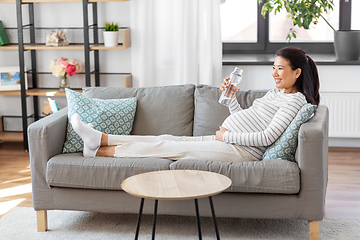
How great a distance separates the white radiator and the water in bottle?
5.17ft

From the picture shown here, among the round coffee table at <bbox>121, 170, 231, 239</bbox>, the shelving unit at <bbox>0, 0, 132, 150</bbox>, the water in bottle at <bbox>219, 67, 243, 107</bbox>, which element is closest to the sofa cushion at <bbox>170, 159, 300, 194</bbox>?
the round coffee table at <bbox>121, 170, 231, 239</bbox>

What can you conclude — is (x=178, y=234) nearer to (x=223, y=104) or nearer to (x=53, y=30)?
(x=223, y=104)

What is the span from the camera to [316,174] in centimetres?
229

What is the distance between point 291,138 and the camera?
238 centimetres

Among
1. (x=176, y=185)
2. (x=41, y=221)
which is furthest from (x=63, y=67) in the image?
(x=176, y=185)

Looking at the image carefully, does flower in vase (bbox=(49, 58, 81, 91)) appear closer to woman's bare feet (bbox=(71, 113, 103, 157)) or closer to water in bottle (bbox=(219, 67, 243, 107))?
woman's bare feet (bbox=(71, 113, 103, 157))

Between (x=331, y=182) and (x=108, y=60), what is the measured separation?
7.34 ft

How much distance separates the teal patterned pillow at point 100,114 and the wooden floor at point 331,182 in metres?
0.59

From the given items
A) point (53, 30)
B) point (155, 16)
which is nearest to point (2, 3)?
point (53, 30)

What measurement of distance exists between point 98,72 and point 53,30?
0.55m

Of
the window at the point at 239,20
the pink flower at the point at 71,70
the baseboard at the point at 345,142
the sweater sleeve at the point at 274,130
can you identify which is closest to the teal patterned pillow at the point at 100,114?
the sweater sleeve at the point at 274,130

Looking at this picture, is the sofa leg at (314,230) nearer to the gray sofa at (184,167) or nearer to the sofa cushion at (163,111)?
the gray sofa at (184,167)

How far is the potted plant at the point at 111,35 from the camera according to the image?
157 inches

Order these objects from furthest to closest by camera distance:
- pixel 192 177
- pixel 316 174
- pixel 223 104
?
pixel 223 104, pixel 316 174, pixel 192 177
